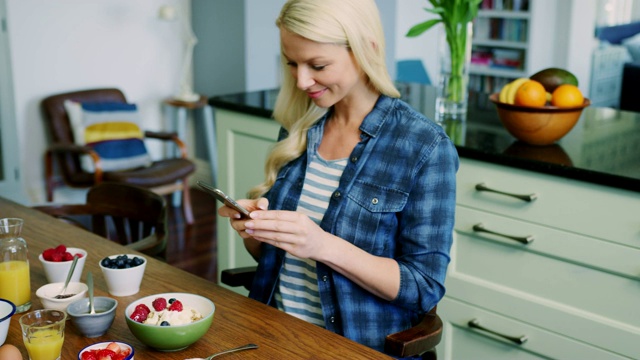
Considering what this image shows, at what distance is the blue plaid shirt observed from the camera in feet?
5.36

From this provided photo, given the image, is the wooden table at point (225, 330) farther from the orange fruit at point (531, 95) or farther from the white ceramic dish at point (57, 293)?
the orange fruit at point (531, 95)

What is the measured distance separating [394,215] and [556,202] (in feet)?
2.16

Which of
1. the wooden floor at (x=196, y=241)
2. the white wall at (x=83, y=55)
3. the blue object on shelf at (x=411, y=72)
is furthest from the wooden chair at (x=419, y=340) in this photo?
the blue object on shelf at (x=411, y=72)

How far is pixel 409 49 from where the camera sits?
714 centimetres

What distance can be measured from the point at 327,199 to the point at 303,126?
0.21m

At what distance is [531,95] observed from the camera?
2.27 meters

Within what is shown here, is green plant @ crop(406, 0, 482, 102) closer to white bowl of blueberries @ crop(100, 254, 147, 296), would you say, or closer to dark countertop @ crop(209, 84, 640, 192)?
dark countertop @ crop(209, 84, 640, 192)

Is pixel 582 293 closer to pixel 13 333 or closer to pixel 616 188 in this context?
pixel 616 188

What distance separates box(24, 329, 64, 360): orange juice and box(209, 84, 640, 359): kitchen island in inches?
52.3

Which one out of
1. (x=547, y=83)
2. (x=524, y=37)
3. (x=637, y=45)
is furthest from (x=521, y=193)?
(x=637, y=45)

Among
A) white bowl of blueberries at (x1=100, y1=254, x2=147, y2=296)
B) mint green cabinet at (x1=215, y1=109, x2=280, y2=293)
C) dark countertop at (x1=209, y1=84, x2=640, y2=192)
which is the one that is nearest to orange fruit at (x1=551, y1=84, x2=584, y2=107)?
dark countertop at (x1=209, y1=84, x2=640, y2=192)

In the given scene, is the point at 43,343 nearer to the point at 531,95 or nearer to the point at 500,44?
the point at 531,95

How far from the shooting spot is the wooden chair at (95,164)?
4.46m

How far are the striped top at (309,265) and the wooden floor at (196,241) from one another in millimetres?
2272
